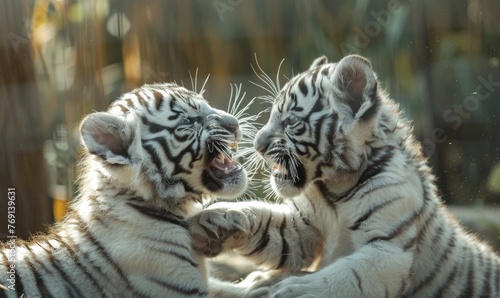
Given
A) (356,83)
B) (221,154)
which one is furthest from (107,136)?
(356,83)

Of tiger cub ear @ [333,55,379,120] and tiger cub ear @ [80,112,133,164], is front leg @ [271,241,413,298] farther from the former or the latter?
tiger cub ear @ [80,112,133,164]

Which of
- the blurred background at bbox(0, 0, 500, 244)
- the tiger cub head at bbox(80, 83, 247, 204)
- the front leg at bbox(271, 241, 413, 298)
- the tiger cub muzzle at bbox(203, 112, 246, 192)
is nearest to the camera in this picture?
the front leg at bbox(271, 241, 413, 298)

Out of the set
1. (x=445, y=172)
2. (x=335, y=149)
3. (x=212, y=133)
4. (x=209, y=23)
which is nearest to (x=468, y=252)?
(x=335, y=149)

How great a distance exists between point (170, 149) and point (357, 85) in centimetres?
68

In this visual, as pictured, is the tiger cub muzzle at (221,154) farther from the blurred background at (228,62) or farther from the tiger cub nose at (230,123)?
the blurred background at (228,62)

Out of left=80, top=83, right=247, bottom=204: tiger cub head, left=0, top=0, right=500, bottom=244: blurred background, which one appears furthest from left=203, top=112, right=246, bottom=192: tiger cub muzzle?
left=0, top=0, right=500, bottom=244: blurred background

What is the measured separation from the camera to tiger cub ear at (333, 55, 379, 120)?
2.57 meters

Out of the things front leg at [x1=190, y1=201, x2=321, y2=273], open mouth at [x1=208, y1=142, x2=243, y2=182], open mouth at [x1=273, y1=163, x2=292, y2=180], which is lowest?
front leg at [x1=190, y1=201, x2=321, y2=273]

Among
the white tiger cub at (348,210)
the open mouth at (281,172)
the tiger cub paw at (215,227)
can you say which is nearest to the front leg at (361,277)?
the white tiger cub at (348,210)

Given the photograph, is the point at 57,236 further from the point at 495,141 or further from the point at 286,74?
the point at 495,141

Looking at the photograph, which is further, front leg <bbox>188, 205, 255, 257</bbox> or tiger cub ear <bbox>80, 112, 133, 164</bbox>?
front leg <bbox>188, 205, 255, 257</bbox>

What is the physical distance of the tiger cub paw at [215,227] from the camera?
102 inches

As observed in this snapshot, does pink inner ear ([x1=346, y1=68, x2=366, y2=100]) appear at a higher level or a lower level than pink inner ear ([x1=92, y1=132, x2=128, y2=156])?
higher

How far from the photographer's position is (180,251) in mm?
Answer: 2467
